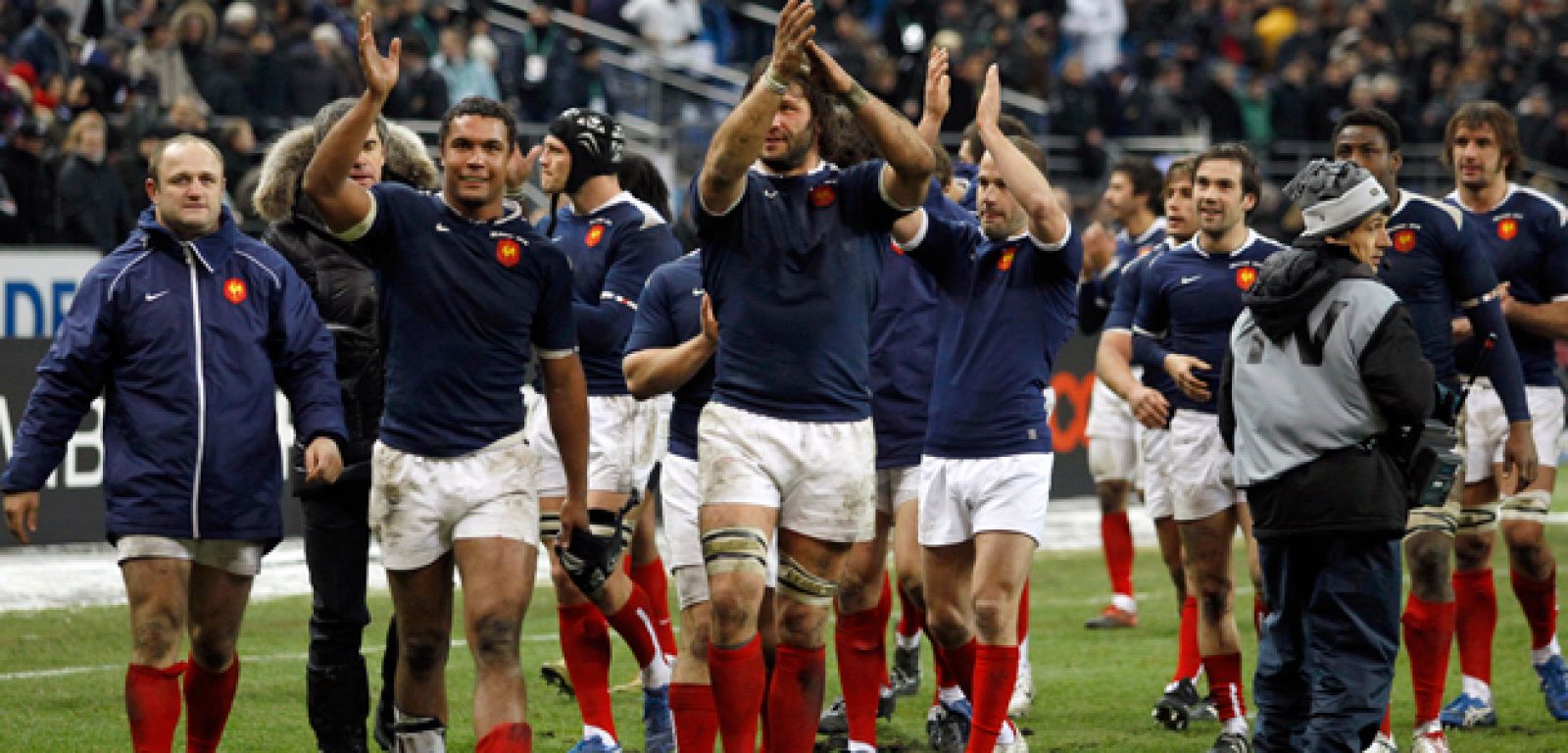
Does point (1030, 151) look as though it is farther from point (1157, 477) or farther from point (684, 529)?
point (1157, 477)

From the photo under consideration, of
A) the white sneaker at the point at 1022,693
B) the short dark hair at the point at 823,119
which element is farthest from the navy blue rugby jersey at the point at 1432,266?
the short dark hair at the point at 823,119

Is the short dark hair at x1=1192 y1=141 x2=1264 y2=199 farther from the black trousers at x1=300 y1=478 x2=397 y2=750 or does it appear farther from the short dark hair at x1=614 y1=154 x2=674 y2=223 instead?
the black trousers at x1=300 y1=478 x2=397 y2=750

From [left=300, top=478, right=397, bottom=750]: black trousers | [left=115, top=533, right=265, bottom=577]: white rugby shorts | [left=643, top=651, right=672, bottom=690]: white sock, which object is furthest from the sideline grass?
[left=115, top=533, right=265, bottom=577]: white rugby shorts

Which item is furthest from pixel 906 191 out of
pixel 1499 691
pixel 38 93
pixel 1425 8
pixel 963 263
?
pixel 1425 8

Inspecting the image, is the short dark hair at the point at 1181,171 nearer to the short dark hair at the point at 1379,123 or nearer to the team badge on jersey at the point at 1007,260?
the short dark hair at the point at 1379,123

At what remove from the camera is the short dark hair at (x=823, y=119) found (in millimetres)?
7156

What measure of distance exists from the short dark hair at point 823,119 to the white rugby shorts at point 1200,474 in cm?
245

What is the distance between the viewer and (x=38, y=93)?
760 inches

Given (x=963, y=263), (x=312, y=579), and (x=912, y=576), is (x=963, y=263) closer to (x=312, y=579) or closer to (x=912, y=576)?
(x=912, y=576)

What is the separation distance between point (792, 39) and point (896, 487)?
327cm

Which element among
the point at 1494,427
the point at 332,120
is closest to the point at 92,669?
the point at 332,120

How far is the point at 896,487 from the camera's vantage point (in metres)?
9.36

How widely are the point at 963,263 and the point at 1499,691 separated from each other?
409cm

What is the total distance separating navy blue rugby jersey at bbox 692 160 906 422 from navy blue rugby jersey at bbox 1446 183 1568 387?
3.98 metres
